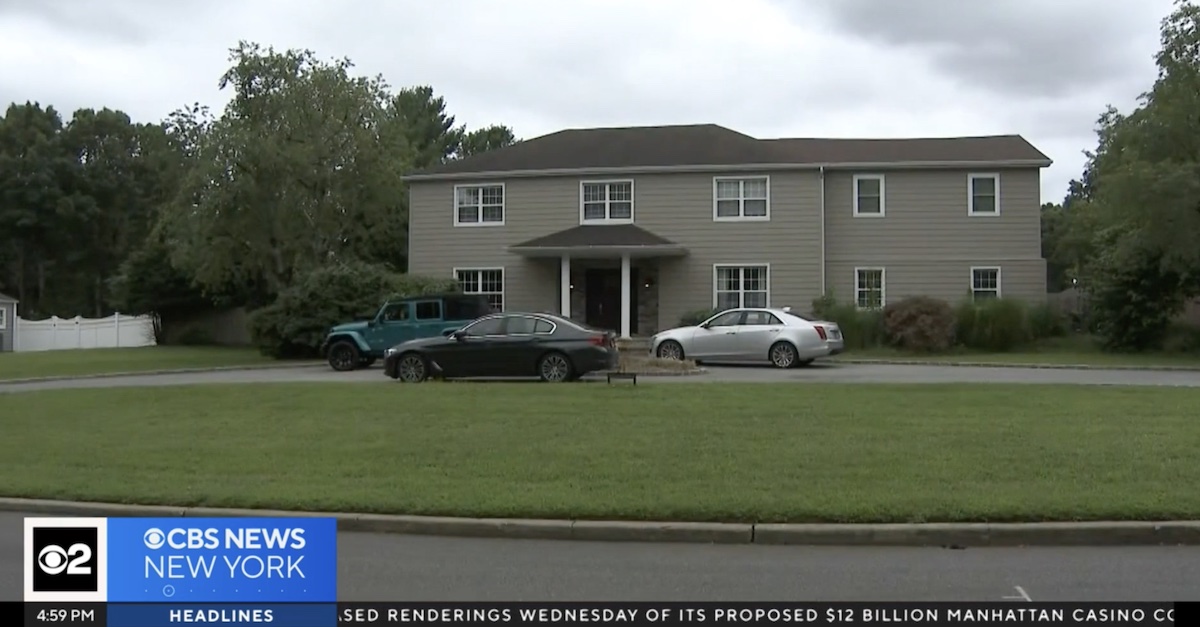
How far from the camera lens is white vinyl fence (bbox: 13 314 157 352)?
160 ft

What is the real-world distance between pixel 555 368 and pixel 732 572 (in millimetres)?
12981

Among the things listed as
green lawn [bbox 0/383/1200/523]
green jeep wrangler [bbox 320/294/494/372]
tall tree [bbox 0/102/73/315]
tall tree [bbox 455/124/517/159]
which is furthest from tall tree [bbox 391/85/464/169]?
green lawn [bbox 0/383/1200/523]

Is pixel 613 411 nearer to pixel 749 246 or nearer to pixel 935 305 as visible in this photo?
pixel 935 305

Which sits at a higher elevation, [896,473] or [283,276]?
[283,276]

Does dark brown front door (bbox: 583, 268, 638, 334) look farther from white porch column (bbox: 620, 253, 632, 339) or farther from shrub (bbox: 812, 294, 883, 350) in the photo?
shrub (bbox: 812, 294, 883, 350)

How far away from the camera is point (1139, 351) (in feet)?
99.0

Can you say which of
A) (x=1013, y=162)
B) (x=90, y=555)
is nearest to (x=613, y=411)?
(x=90, y=555)

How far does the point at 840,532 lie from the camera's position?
8742mm

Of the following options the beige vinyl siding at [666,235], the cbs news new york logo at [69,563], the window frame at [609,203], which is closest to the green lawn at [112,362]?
the beige vinyl siding at [666,235]

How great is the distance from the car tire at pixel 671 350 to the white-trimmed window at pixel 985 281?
11.7 m

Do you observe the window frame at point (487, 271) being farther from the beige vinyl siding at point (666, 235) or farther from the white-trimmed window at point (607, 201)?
the white-trimmed window at point (607, 201)

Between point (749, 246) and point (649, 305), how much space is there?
12.0 ft

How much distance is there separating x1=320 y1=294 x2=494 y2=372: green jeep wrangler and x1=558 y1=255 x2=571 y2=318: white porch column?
285 inches

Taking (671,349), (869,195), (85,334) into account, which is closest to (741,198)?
(869,195)
